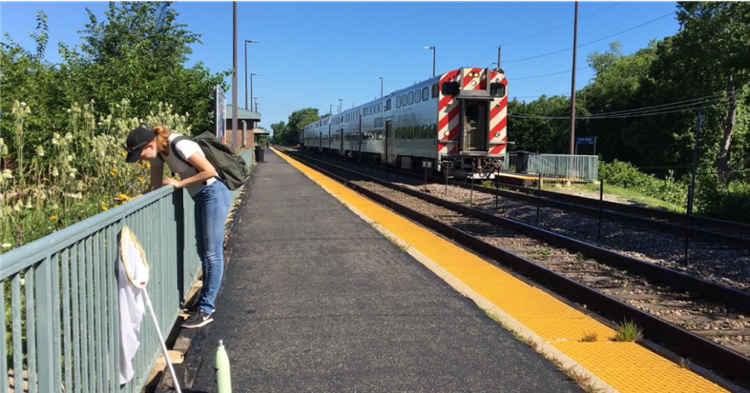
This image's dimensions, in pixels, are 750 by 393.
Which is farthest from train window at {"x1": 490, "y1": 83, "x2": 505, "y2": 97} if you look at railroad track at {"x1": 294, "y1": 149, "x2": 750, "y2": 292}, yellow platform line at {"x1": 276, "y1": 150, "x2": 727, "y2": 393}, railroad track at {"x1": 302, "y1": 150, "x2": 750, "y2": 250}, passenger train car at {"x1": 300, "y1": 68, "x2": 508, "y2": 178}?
yellow platform line at {"x1": 276, "y1": 150, "x2": 727, "y2": 393}

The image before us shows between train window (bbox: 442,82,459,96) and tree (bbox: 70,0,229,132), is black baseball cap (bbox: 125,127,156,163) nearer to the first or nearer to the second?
tree (bbox: 70,0,229,132)

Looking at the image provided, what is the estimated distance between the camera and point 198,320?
190 inches

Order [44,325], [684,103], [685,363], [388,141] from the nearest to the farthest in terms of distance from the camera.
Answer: [44,325] < [685,363] < [388,141] < [684,103]

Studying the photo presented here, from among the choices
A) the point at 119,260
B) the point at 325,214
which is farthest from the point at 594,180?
the point at 119,260

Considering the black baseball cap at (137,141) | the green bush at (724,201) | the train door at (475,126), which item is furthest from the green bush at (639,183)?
the black baseball cap at (137,141)

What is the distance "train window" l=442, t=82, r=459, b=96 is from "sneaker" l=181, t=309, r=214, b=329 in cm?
1546

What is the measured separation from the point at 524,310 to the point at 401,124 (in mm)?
19443

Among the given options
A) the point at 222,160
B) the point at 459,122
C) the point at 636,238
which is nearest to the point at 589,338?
the point at 222,160

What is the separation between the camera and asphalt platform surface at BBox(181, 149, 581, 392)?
12.6ft

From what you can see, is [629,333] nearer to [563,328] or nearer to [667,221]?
[563,328]

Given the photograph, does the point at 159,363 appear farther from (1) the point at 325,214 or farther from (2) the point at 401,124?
(2) the point at 401,124

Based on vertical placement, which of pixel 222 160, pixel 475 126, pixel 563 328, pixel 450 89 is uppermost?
pixel 450 89

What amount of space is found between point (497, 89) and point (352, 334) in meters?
16.2

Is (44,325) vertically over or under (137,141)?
under
